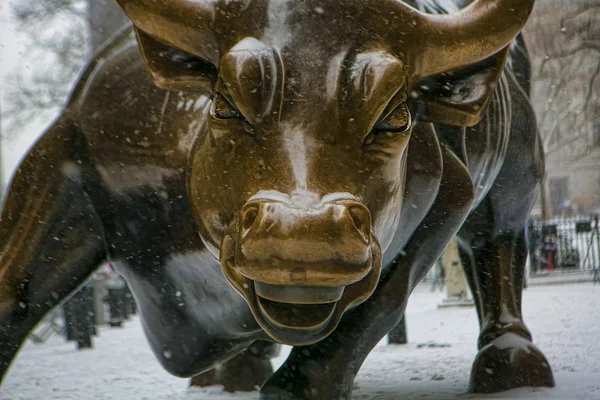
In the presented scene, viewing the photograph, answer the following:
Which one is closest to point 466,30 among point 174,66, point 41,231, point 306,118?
point 306,118

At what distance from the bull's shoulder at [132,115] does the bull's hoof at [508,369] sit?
177cm

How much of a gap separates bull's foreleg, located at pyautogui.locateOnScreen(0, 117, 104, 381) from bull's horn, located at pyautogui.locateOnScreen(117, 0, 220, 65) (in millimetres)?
704

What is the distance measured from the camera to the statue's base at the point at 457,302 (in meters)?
8.80

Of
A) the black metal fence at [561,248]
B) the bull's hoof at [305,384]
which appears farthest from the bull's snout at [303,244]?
the black metal fence at [561,248]

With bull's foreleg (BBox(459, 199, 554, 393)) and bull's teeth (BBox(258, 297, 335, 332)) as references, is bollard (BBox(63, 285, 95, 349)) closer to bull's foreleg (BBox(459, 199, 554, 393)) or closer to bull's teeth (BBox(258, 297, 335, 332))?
bull's foreleg (BBox(459, 199, 554, 393))

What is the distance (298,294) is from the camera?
184cm

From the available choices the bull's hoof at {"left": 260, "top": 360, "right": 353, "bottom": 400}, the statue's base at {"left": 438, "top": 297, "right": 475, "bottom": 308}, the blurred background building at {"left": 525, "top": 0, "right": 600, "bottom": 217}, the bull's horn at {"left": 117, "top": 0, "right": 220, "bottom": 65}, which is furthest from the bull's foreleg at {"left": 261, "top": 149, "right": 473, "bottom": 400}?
the statue's base at {"left": 438, "top": 297, "right": 475, "bottom": 308}

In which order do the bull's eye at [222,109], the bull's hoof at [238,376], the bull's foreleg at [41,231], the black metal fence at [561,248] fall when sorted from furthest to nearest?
1. the black metal fence at [561,248]
2. the bull's hoof at [238,376]
3. the bull's foreleg at [41,231]
4. the bull's eye at [222,109]

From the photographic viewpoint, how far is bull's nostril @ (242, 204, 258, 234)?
1791mm

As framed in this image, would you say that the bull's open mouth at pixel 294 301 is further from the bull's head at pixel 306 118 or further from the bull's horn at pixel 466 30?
the bull's horn at pixel 466 30

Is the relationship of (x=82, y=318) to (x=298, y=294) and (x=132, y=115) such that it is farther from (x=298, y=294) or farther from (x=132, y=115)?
(x=298, y=294)

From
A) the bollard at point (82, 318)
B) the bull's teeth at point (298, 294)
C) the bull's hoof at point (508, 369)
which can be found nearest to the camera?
the bull's teeth at point (298, 294)

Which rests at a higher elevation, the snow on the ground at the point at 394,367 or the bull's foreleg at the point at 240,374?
the bull's foreleg at the point at 240,374

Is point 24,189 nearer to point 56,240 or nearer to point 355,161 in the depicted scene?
point 56,240
